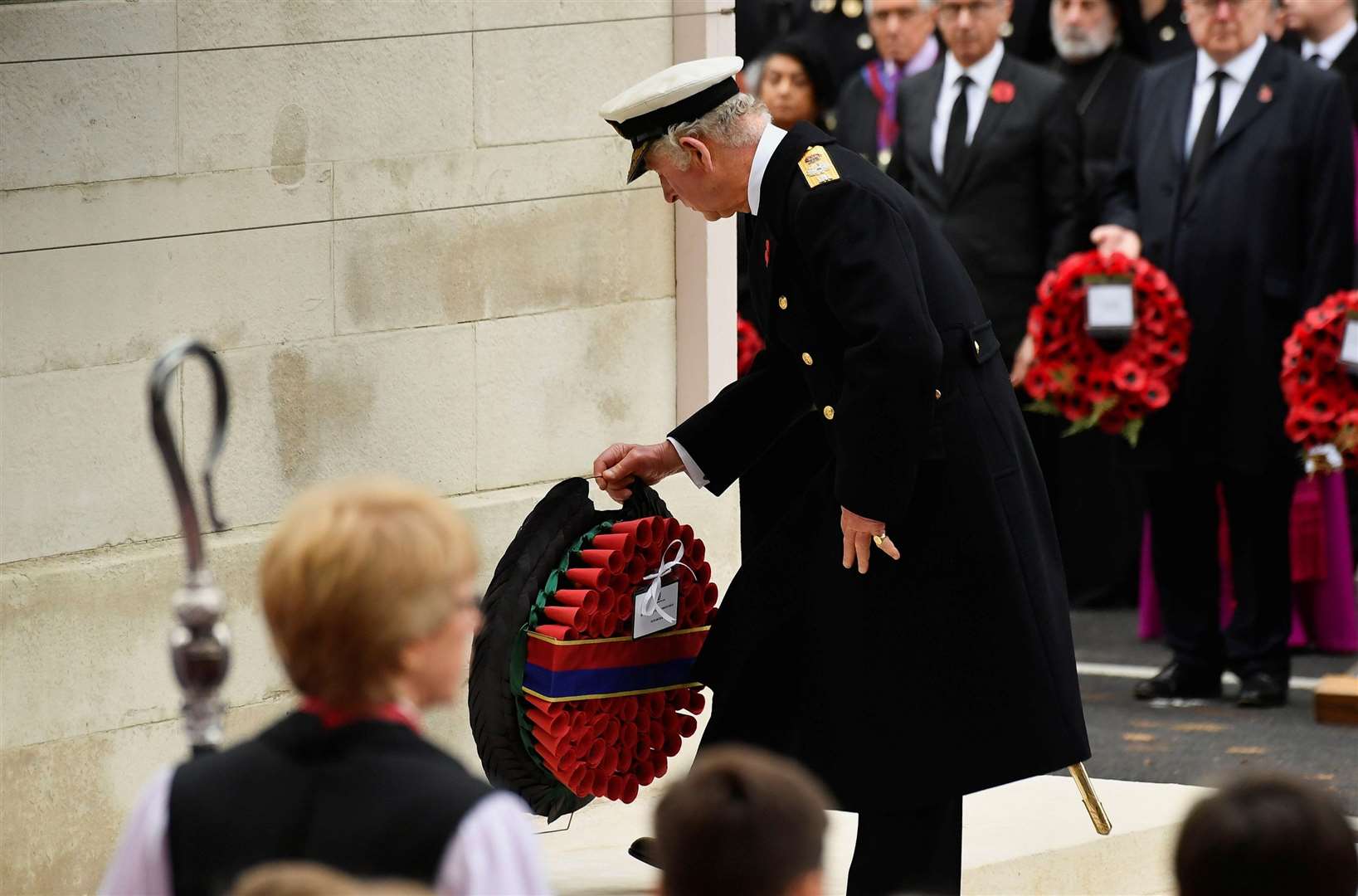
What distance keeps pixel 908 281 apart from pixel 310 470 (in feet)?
5.56

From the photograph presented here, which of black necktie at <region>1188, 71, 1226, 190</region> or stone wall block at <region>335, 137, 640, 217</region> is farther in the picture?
black necktie at <region>1188, 71, 1226, 190</region>

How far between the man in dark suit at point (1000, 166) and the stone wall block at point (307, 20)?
2.87m

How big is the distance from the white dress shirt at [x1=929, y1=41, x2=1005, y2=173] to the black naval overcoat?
3724 mm

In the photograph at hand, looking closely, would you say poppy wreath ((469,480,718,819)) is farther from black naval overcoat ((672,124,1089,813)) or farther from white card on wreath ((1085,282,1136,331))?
white card on wreath ((1085,282,1136,331))

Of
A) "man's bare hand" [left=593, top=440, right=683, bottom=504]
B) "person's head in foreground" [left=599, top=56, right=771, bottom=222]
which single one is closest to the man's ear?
"person's head in foreground" [left=599, top=56, right=771, bottom=222]

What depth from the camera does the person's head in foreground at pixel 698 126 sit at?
4.18 metres

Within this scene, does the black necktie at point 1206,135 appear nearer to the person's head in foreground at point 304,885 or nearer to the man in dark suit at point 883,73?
the man in dark suit at point 883,73

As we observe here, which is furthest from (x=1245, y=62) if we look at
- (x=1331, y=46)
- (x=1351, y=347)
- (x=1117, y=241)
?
(x=1331, y=46)

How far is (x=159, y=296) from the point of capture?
16.1 feet

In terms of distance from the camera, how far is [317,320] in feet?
17.0

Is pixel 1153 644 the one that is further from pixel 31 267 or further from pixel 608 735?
pixel 31 267

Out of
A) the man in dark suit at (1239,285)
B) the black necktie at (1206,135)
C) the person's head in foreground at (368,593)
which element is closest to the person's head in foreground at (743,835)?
the person's head in foreground at (368,593)

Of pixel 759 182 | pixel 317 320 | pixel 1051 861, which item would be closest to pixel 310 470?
pixel 317 320

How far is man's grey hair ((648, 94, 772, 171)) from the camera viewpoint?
420 cm
